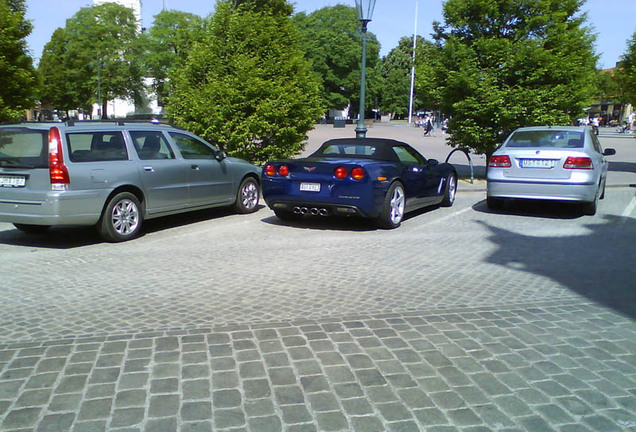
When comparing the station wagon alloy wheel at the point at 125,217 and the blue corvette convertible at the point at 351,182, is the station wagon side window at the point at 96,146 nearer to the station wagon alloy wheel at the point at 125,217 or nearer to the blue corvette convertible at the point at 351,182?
the station wagon alloy wheel at the point at 125,217

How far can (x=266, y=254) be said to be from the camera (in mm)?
7184

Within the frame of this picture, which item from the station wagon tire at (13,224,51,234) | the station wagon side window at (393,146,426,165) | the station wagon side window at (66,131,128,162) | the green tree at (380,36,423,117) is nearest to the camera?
the station wagon side window at (66,131,128,162)

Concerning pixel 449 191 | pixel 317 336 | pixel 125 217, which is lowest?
pixel 317 336

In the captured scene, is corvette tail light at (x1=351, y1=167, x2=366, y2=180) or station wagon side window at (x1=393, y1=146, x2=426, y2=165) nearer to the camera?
corvette tail light at (x1=351, y1=167, x2=366, y2=180)

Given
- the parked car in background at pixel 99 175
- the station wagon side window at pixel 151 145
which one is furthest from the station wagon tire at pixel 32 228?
the station wagon side window at pixel 151 145

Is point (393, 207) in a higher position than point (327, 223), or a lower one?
higher

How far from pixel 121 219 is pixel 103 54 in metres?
55.7

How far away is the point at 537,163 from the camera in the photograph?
398 inches

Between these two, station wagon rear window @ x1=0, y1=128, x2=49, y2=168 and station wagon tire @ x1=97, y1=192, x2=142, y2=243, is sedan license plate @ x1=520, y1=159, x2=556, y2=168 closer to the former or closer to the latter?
station wagon tire @ x1=97, y1=192, x2=142, y2=243

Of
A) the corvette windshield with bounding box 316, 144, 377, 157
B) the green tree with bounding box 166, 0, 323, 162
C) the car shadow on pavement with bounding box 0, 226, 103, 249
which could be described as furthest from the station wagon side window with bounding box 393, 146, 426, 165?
the car shadow on pavement with bounding box 0, 226, 103, 249

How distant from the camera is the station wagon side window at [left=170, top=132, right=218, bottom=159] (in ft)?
30.4

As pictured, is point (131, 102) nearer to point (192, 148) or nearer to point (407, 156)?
point (192, 148)

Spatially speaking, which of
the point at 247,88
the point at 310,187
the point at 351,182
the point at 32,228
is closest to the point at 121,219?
the point at 32,228

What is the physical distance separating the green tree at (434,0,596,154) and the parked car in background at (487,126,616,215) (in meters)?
3.97
